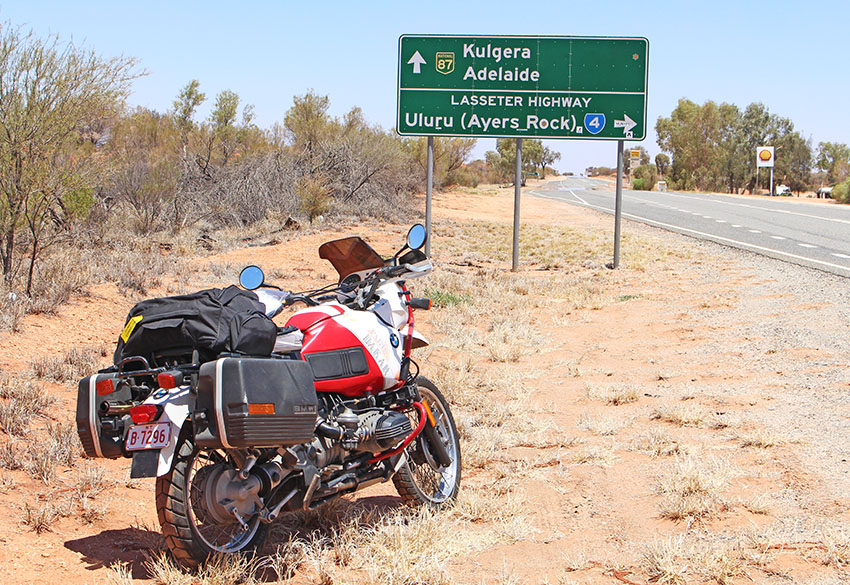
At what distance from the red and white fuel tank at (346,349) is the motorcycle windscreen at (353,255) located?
A: 1.25 ft

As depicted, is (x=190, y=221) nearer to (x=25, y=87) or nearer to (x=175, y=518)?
(x=25, y=87)

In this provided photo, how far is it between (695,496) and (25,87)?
9.39 m

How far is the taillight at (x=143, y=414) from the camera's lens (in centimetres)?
339

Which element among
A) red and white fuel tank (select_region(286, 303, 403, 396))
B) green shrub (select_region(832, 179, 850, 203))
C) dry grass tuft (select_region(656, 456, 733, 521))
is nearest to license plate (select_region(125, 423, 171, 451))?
red and white fuel tank (select_region(286, 303, 403, 396))

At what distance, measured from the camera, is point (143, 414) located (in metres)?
3.40

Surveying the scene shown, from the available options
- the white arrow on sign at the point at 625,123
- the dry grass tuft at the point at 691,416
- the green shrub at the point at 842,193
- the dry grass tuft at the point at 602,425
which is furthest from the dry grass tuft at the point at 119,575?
the green shrub at the point at 842,193

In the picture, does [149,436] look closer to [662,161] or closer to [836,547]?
[836,547]

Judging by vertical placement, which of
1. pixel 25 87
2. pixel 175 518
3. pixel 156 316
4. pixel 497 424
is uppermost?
pixel 25 87

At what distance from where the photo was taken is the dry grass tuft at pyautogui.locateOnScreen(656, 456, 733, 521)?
444cm

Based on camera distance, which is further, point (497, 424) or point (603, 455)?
point (497, 424)

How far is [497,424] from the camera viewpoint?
659 centimetres

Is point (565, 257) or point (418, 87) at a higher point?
point (418, 87)

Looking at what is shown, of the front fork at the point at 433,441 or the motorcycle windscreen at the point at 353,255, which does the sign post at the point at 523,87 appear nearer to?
the motorcycle windscreen at the point at 353,255

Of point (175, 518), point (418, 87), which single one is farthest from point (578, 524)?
point (418, 87)
